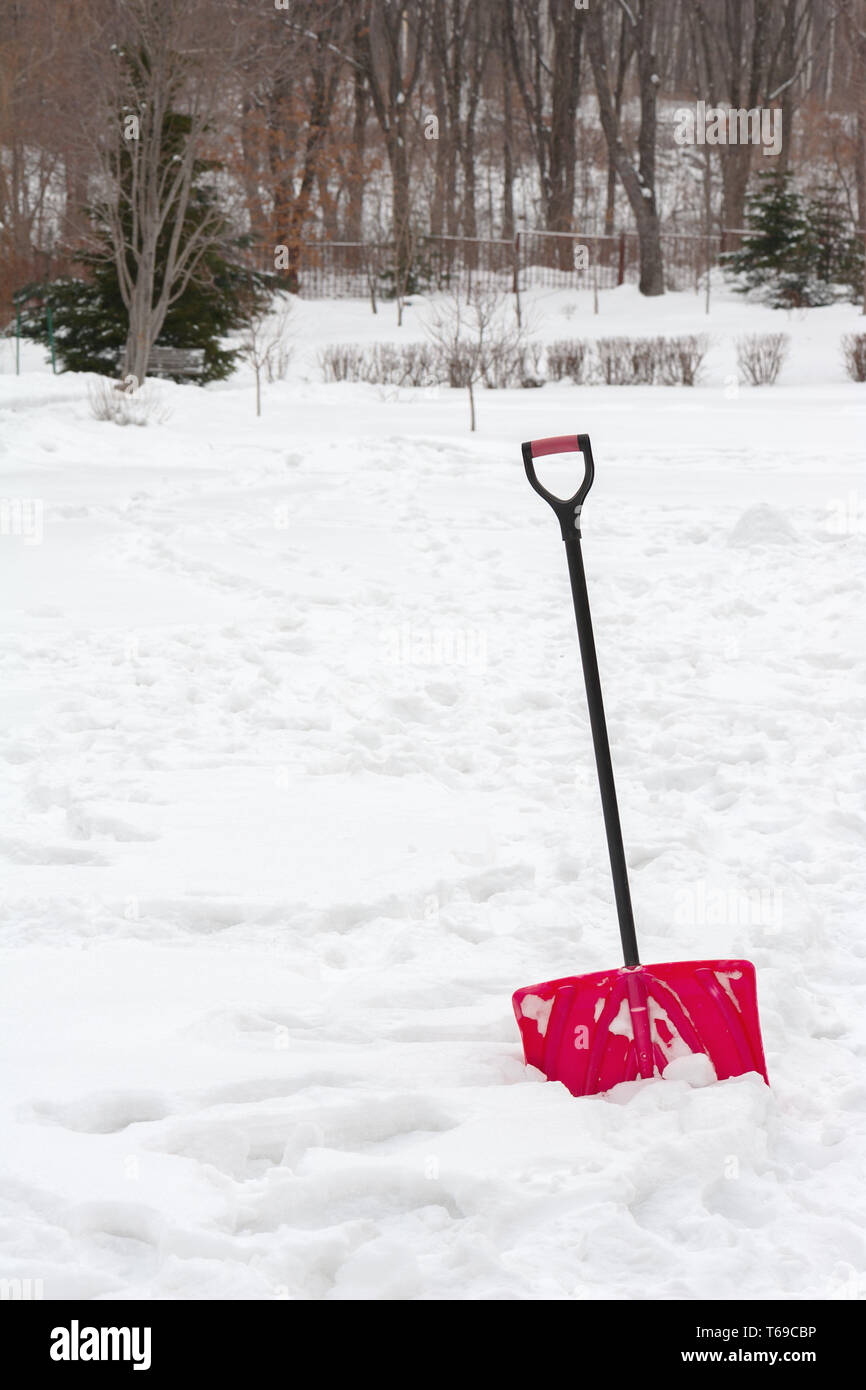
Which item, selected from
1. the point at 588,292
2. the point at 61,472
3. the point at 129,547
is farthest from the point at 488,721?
the point at 588,292

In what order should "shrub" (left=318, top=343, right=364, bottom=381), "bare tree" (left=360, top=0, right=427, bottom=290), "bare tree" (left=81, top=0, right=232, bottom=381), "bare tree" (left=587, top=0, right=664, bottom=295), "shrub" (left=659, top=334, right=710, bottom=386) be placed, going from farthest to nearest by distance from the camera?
"bare tree" (left=360, top=0, right=427, bottom=290) → "bare tree" (left=587, top=0, right=664, bottom=295) → "shrub" (left=318, top=343, right=364, bottom=381) → "shrub" (left=659, top=334, right=710, bottom=386) → "bare tree" (left=81, top=0, right=232, bottom=381)

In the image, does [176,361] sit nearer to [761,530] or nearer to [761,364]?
[761,364]

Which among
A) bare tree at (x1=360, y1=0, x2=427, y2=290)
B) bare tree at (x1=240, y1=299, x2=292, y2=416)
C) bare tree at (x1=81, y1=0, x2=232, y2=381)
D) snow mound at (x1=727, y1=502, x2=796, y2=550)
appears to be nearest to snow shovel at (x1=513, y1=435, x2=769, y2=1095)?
snow mound at (x1=727, y1=502, x2=796, y2=550)

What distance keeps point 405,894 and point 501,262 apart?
27.6 m

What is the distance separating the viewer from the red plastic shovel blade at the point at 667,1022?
7.44ft

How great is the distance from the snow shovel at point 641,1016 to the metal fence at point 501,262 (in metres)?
26.3

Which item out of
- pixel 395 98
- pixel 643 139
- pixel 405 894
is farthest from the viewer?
pixel 395 98

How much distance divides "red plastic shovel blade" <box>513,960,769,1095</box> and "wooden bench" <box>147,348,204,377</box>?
47.0ft

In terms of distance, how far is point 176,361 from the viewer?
15.4 metres

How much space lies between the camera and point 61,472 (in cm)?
916

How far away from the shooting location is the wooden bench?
15.4 meters

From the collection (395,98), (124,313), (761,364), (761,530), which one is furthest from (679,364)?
(395,98)

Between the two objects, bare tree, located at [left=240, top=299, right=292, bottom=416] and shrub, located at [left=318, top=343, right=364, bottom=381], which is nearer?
bare tree, located at [left=240, top=299, right=292, bottom=416]

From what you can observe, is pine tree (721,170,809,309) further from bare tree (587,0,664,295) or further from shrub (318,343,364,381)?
shrub (318,343,364,381)
